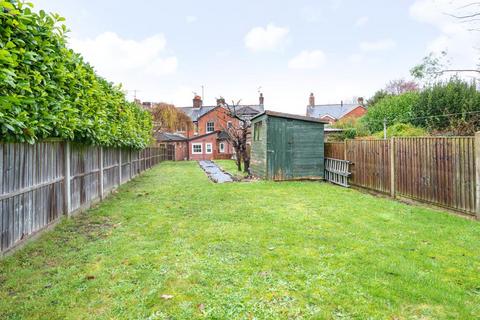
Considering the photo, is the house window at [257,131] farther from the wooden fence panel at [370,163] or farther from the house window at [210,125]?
the house window at [210,125]

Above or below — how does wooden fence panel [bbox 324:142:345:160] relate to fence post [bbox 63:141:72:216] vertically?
above

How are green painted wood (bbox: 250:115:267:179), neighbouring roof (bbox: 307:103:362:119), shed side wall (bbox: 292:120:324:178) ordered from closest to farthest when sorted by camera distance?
shed side wall (bbox: 292:120:324:178) < green painted wood (bbox: 250:115:267:179) < neighbouring roof (bbox: 307:103:362:119)

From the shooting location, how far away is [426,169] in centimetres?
679

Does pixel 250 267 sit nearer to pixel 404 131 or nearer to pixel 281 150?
pixel 281 150

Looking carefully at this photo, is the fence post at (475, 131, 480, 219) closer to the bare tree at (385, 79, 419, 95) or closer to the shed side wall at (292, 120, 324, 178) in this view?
the shed side wall at (292, 120, 324, 178)

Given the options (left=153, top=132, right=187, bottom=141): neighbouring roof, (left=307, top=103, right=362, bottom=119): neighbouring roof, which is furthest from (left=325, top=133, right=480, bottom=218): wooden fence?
(left=307, top=103, right=362, bottom=119): neighbouring roof

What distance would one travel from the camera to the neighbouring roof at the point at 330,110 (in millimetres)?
41859

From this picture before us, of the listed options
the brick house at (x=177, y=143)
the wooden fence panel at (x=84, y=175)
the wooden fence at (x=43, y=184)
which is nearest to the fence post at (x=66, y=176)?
the wooden fence at (x=43, y=184)

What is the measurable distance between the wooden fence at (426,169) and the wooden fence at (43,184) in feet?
23.3

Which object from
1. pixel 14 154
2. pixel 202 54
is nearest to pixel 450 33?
pixel 14 154

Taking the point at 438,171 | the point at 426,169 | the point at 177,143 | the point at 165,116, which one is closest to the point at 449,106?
the point at 426,169

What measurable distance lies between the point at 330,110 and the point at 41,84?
4189cm

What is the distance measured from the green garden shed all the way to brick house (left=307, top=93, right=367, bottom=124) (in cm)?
2985

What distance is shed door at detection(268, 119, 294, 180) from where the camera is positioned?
1191 cm
